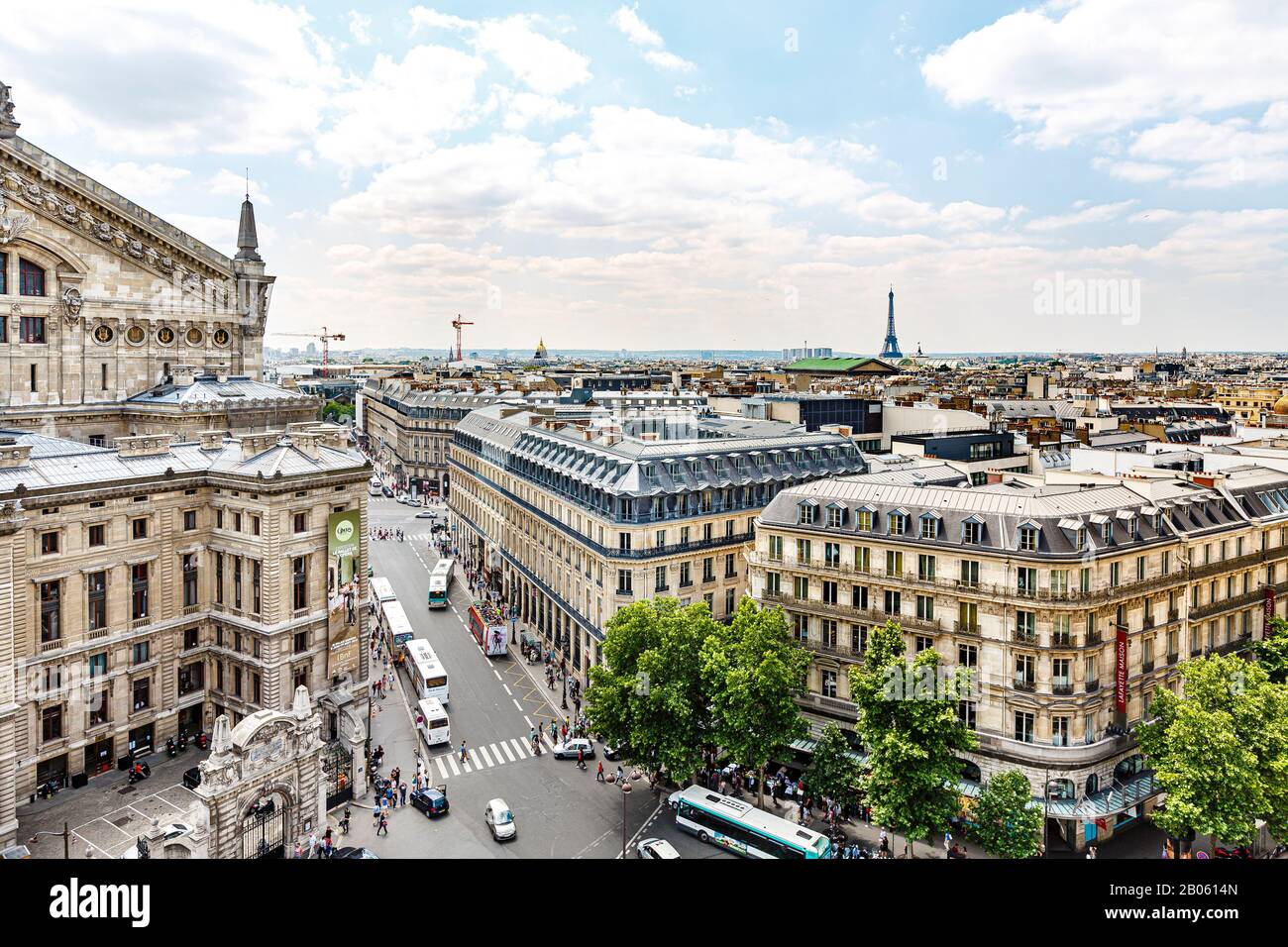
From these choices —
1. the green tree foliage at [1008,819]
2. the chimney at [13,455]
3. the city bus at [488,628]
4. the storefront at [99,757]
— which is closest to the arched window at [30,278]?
→ the chimney at [13,455]

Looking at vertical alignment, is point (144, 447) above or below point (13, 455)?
above

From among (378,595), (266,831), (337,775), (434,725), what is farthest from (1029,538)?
(378,595)

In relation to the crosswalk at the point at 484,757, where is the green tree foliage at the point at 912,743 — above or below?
above

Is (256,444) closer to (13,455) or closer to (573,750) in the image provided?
(13,455)

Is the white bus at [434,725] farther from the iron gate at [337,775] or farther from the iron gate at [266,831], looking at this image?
the iron gate at [266,831]

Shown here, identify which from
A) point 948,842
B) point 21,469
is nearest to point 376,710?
point 21,469
